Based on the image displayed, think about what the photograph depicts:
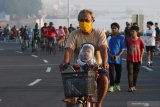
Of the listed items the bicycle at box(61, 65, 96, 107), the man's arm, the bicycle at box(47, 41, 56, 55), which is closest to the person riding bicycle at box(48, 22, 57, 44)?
the bicycle at box(47, 41, 56, 55)

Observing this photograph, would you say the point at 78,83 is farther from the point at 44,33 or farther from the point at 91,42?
the point at 44,33

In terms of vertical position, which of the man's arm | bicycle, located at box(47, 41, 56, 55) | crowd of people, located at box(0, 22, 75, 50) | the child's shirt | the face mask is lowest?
bicycle, located at box(47, 41, 56, 55)

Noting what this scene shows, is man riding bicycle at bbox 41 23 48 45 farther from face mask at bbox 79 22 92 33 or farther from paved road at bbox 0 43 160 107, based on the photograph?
face mask at bbox 79 22 92 33

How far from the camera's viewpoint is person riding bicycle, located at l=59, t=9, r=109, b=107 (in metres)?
7.95

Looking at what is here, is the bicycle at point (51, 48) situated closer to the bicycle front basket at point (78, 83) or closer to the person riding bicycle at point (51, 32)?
the person riding bicycle at point (51, 32)

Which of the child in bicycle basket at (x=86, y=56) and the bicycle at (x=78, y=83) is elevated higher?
the child in bicycle basket at (x=86, y=56)

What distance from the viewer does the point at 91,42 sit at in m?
8.15

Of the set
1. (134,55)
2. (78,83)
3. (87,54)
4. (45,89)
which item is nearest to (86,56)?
(87,54)

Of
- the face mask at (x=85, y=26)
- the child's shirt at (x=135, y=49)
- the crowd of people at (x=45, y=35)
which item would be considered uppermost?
the face mask at (x=85, y=26)

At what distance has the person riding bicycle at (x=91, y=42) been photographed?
7.95 metres

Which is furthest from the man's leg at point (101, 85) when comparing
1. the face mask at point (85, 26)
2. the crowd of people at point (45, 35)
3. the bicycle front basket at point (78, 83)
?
the crowd of people at point (45, 35)

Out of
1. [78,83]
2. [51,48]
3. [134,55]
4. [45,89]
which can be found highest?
[78,83]

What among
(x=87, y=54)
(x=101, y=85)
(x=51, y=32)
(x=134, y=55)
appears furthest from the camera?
(x=51, y=32)

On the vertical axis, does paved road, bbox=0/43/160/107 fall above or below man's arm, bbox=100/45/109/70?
below
